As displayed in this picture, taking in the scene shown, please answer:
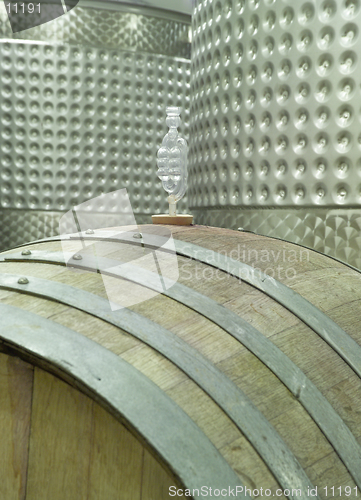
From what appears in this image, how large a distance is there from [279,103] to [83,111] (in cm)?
199

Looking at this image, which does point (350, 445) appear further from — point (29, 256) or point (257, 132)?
point (257, 132)

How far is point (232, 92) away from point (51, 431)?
5.47ft

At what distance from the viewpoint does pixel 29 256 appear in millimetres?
1139

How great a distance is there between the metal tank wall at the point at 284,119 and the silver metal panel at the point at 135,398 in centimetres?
122

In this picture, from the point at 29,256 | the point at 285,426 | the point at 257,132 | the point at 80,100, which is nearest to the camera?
the point at 285,426

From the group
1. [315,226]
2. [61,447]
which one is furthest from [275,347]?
[315,226]

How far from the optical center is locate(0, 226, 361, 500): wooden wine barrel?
75 centimetres

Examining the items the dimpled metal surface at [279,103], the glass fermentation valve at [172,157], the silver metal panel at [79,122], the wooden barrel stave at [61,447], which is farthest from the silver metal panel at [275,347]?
Answer: the silver metal panel at [79,122]

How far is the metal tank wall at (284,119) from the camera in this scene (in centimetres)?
174

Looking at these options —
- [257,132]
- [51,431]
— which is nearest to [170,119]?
[257,132]

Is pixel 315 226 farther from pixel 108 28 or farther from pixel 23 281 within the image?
pixel 108 28
